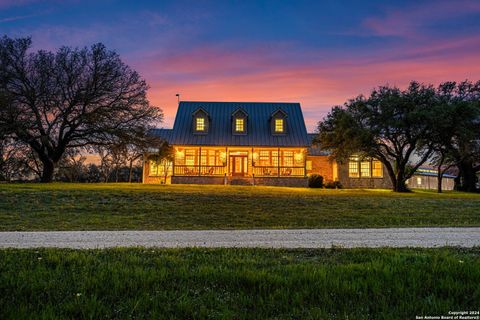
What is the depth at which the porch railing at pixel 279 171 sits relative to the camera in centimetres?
3253

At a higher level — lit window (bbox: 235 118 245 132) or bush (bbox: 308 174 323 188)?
lit window (bbox: 235 118 245 132)

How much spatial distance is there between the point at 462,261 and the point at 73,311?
5.15 m

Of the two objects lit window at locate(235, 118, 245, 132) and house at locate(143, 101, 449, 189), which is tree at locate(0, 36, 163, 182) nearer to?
house at locate(143, 101, 449, 189)

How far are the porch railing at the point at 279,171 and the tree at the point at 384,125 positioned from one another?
490cm

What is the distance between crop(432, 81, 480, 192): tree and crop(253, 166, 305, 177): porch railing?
11.4m

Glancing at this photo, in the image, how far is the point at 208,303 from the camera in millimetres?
3605

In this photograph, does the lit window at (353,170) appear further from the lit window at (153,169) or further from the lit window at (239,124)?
the lit window at (153,169)

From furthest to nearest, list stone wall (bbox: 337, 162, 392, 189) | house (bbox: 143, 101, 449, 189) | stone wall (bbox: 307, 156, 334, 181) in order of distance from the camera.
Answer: stone wall (bbox: 307, 156, 334, 181)
stone wall (bbox: 337, 162, 392, 189)
house (bbox: 143, 101, 449, 189)

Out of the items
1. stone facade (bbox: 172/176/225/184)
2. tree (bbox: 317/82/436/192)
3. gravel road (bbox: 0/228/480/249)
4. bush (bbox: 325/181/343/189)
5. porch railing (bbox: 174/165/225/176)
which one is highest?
tree (bbox: 317/82/436/192)

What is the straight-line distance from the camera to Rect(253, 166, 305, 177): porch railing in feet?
107

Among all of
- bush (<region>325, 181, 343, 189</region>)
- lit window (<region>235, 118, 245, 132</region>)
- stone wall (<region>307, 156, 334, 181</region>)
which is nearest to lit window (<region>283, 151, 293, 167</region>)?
A: stone wall (<region>307, 156, 334, 181</region>)

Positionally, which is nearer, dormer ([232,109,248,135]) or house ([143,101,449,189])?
house ([143,101,449,189])

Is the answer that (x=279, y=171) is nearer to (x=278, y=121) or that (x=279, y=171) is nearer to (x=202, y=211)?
(x=278, y=121)

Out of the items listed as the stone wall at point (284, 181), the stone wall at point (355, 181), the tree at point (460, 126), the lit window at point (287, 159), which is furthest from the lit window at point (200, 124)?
the tree at point (460, 126)
